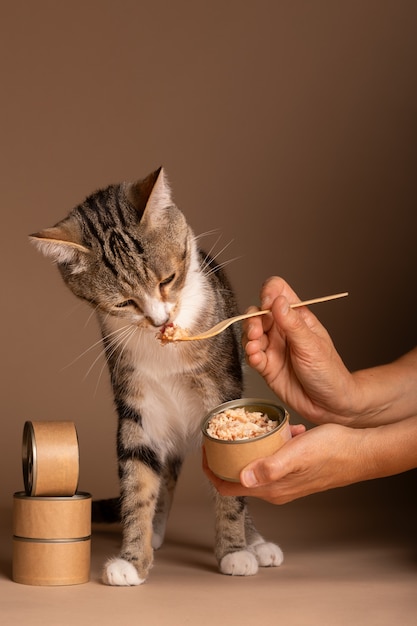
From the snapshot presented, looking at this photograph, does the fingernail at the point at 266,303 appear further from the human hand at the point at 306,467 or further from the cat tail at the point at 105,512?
the cat tail at the point at 105,512

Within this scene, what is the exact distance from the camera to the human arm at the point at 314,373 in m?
2.44

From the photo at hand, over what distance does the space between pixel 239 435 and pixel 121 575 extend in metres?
0.57

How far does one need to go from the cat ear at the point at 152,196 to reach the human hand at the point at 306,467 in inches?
24.7

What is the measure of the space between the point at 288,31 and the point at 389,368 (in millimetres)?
1677

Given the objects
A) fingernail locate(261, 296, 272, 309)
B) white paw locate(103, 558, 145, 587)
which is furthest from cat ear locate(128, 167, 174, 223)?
white paw locate(103, 558, 145, 587)

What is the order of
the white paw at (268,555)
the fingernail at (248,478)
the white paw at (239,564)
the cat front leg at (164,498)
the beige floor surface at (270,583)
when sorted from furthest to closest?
the cat front leg at (164,498), the white paw at (268,555), the white paw at (239,564), the beige floor surface at (270,583), the fingernail at (248,478)

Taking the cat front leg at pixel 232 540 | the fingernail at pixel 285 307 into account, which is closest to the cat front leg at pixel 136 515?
the cat front leg at pixel 232 540

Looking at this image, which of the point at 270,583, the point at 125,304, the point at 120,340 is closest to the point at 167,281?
the point at 125,304

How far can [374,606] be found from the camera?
7.71ft

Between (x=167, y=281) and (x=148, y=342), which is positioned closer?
(x=167, y=281)

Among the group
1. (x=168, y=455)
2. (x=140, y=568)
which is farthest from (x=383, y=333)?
(x=140, y=568)

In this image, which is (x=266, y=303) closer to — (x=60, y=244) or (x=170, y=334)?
(x=170, y=334)

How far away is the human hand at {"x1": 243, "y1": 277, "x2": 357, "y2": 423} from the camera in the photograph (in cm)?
242

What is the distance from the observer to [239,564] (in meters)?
2.64
